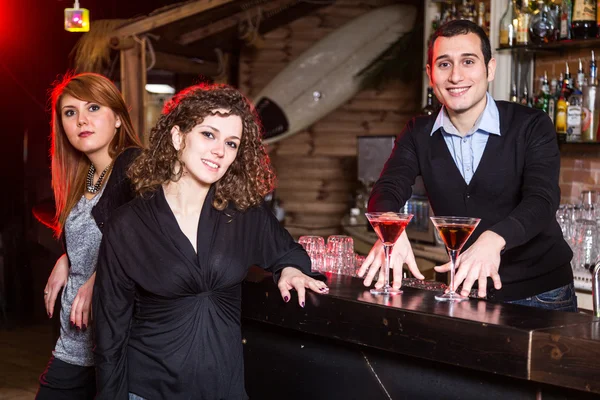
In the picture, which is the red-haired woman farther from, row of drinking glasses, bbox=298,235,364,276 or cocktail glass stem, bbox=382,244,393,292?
cocktail glass stem, bbox=382,244,393,292

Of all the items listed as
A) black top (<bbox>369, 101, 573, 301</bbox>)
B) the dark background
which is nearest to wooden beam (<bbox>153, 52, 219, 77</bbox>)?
the dark background

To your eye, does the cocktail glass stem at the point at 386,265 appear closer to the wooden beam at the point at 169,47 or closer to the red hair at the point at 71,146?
the red hair at the point at 71,146

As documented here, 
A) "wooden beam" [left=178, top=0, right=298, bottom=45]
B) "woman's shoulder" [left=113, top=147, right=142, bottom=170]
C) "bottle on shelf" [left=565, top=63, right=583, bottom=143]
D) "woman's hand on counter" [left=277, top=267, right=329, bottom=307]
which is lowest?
"woman's hand on counter" [left=277, top=267, right=329, bottom=307]

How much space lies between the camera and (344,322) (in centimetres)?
218

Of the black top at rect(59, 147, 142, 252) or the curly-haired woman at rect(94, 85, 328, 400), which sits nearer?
the curly-haired woman at rect(94, 85, 328, 400)

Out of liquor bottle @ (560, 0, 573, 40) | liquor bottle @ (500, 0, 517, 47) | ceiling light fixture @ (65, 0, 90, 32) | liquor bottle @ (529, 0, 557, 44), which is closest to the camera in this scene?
liquor bottle @ (560, 0, 573, 40)

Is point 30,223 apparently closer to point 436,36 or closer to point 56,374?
point 56,374

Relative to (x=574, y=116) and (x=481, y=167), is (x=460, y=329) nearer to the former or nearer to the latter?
(x=481, y=167)

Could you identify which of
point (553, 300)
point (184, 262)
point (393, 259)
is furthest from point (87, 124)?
point (553, 300)

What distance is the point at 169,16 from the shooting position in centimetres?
598

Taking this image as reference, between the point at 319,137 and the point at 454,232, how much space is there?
18.7 ft

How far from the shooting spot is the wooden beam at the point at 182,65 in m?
6.76

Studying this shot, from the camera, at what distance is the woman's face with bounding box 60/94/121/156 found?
2756 mm

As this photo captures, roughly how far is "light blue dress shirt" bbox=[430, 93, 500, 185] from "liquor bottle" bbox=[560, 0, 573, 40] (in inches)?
76.0
